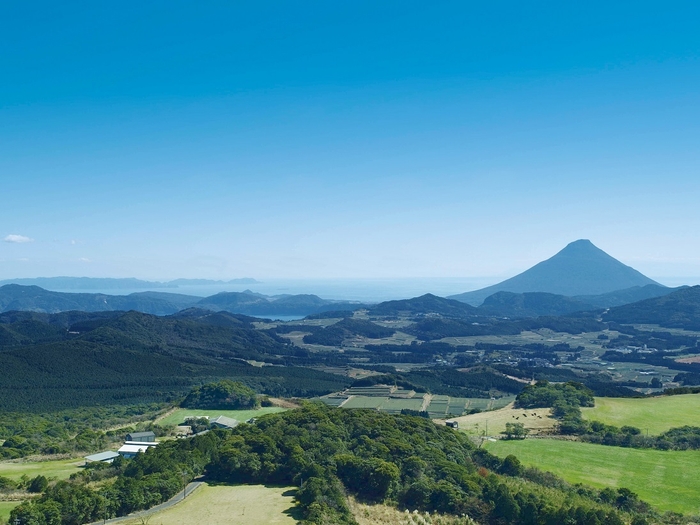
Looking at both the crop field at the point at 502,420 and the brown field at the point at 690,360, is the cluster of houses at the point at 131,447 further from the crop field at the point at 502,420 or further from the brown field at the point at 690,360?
the brown field at the point at 690,360

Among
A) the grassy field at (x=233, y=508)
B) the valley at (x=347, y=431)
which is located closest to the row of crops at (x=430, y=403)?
the valley at (x=347, y=431)

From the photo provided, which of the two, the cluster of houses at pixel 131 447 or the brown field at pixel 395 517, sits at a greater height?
the brown field at pixel 395 517

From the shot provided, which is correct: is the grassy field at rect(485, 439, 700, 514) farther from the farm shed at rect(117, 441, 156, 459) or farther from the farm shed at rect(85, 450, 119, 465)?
the farm shed at rect(85, 450, 119, 465)

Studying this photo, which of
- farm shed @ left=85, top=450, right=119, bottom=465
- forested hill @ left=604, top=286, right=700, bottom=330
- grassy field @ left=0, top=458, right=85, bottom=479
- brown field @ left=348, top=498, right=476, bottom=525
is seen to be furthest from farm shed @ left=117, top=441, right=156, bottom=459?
forested hill @ left=604, top=286, right=700, bottom=330

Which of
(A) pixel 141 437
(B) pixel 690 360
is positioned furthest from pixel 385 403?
(B) pixel 690 360

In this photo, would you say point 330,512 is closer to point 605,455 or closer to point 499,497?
point 499,497

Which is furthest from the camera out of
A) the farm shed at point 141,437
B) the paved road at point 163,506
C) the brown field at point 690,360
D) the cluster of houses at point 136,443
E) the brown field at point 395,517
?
the brown field at point 690,360

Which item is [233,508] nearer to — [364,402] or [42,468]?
[42,468]

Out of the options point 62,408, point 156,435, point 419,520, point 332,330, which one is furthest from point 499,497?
→ point 332,330
